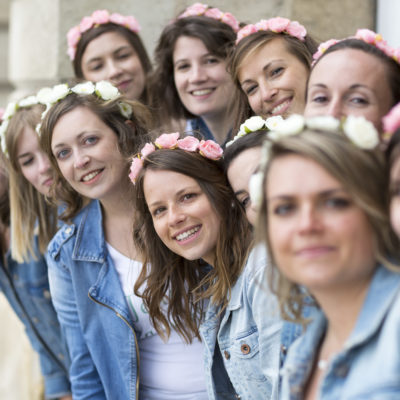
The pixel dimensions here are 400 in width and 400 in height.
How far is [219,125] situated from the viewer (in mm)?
3449

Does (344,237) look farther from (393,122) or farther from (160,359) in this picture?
(160,359)

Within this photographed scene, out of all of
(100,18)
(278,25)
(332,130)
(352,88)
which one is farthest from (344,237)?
(100,18)

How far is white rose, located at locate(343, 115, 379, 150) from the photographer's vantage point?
1.49 m

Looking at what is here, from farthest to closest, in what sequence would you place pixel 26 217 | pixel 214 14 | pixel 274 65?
pixel 26 217
pixel 214 14
pixel 274 65

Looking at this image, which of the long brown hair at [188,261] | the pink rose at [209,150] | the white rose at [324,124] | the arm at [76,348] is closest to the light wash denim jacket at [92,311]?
the arm at [76,348]

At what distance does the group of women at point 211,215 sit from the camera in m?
1.47

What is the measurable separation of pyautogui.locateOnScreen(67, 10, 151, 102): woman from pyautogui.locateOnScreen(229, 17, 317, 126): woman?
1.04 m

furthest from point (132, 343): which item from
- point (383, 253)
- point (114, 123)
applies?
point (383, 253)

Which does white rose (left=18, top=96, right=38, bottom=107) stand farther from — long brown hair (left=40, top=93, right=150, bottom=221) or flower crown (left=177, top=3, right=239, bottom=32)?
flower crown (left=177, top=3, right=239, bottom=32)

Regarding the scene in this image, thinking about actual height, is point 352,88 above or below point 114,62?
below

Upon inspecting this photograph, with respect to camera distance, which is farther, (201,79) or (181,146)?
(201,79)

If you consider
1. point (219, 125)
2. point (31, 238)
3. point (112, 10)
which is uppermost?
point (112, 10)

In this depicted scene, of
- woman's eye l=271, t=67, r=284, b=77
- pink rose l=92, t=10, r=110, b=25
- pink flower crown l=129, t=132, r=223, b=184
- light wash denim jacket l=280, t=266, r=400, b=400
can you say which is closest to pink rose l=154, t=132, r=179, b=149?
pink flower crown l=129, t=132, r=223, b=184

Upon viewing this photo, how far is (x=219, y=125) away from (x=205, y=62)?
36 cm
